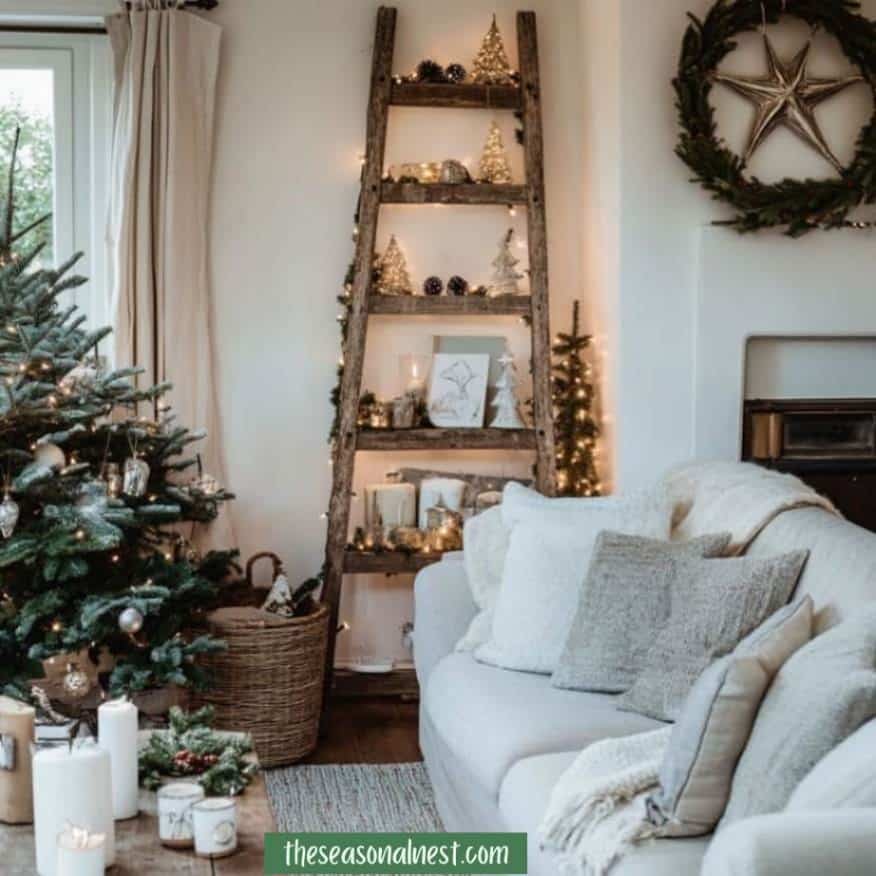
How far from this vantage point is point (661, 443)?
5.11 meters

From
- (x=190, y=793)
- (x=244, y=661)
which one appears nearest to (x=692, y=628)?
(x=190, y=793)

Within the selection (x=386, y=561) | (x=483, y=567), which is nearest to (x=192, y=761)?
(x=483, y=567)

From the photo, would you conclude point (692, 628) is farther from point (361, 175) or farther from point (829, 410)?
point (361, 175)

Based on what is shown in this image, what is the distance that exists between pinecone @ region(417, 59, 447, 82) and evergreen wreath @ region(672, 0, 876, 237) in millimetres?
805

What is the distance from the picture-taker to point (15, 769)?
8.88 ft

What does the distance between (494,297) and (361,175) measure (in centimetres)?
62

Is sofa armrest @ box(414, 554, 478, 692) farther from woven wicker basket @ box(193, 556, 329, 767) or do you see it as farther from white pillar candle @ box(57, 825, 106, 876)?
white pillar candle @ box(57, 825, 106, 876)

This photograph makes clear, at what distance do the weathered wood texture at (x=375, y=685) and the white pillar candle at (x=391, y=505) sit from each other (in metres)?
0.55

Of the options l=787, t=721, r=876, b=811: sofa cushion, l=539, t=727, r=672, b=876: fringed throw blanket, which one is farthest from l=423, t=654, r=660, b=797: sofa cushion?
l=787, t=721, r=876, b=811: sofa cushion

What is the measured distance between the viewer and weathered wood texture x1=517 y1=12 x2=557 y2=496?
518cm

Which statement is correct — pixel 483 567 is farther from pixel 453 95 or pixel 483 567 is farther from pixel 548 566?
pixel 453 95

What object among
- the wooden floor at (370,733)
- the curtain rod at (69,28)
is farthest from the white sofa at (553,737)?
the curtain rod at (69,28)

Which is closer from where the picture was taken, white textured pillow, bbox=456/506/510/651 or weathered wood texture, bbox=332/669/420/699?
white textured pillow, bbox=456/506/510/651

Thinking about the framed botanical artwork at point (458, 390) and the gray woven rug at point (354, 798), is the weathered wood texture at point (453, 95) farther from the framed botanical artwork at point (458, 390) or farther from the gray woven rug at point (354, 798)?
the gray woven rug at point (354, 798)
